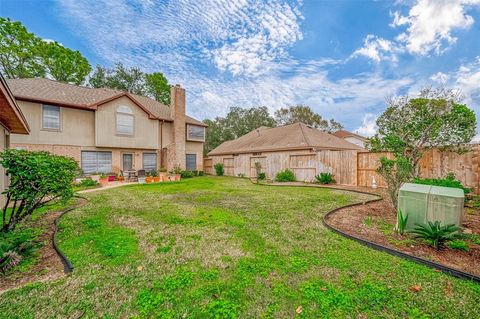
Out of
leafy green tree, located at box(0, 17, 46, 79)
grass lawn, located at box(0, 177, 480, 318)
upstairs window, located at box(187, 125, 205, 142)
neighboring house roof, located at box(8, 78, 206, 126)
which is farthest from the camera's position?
leafy green tree, located at box(0, 17, 46, 79)

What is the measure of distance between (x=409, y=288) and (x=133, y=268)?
336 centimetres

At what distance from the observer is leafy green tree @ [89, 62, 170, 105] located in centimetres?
2488

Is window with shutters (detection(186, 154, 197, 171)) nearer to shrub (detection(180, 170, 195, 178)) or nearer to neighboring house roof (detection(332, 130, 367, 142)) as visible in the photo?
shrub (detection(180, 170, 195, 178))

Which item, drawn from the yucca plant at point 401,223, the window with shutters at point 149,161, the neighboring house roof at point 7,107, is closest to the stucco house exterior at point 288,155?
the window with shutters at point 149,161

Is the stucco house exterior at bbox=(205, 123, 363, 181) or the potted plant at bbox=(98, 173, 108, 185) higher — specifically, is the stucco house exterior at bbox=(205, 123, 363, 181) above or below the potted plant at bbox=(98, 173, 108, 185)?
above

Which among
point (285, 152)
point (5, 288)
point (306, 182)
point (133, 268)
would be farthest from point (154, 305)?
point (285, 152)

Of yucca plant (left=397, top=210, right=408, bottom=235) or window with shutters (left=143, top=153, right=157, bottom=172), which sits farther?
window with shutters (left=143, top=153, right=157, bottom=172)

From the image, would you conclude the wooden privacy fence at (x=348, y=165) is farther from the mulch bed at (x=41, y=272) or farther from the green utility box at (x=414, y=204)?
the mulch bed at (x=41, y=272)

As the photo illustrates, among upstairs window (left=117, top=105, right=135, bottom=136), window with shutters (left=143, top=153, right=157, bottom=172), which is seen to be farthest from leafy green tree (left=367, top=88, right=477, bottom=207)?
upstairs window (left=117, top=105, right=135, bottom=136)

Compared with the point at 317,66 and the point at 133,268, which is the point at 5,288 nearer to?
the point at 133,268

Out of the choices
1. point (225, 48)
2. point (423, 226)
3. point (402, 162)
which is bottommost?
point (423, 226)

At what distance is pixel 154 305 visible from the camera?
2111 millimetres

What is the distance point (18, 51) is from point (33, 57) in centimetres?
106

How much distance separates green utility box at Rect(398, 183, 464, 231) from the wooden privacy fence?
256 inches
